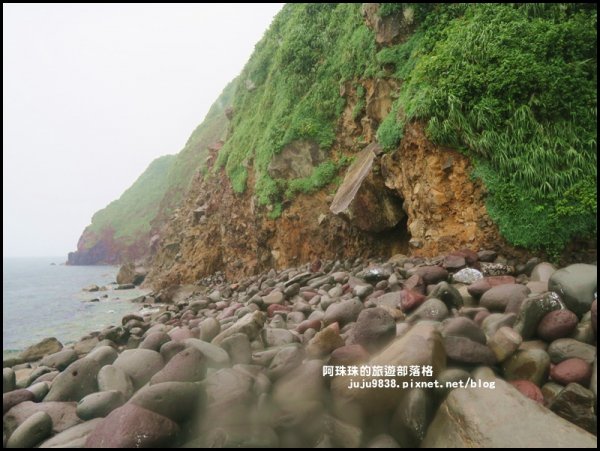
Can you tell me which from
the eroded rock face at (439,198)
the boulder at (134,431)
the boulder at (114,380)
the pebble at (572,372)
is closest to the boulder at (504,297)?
the pebble at (572,372)

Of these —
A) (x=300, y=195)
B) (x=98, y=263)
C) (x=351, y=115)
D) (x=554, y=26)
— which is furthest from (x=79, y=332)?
(x=98, y=263)

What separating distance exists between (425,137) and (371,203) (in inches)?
82.3

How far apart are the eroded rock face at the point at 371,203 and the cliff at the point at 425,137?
0.02 m

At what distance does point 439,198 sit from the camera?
6270 millimetres

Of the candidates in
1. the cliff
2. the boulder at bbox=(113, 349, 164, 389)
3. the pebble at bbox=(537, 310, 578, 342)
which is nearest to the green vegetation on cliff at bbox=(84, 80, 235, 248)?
the cliff

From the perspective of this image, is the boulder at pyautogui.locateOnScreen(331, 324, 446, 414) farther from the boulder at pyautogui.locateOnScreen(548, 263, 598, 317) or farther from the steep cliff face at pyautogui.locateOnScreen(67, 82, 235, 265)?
the steep cliff face at pyautogui.locateOnScreen(67, 82, 235, 265)

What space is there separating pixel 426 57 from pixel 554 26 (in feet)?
7.01

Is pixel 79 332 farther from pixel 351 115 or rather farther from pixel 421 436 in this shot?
pixel 421 436

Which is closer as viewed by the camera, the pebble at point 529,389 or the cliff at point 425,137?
the pebble at point 529,389

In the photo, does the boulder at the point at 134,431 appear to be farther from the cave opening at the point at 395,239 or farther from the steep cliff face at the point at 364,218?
the cave opening at the point at 395,239

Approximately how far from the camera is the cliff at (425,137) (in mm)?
5152

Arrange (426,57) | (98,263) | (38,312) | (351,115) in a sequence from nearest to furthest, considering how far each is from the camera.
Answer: (426,57) → (351,115) → (38,312) → (98,263)

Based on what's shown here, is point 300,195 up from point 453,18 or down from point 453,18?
down

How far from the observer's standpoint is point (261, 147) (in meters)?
13.1
